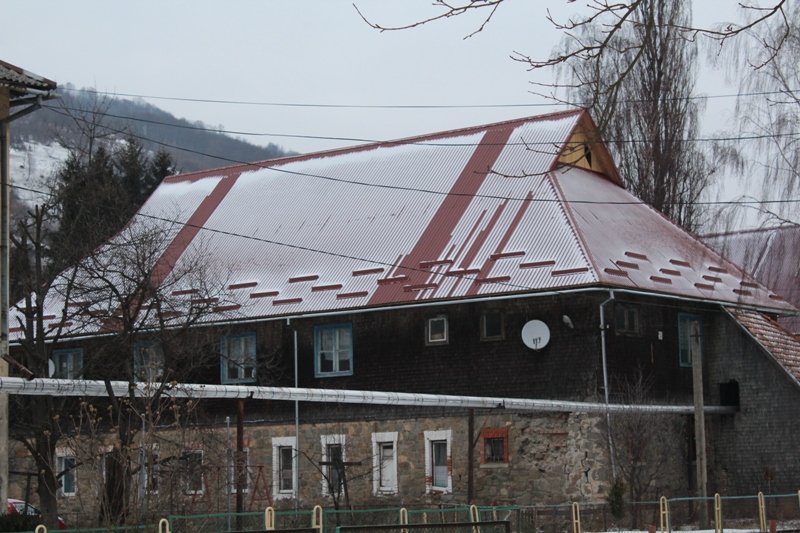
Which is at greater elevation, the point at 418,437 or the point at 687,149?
the point at 687,149

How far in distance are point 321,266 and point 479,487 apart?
8.54 meters

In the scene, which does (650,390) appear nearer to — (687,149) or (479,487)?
(479,487)

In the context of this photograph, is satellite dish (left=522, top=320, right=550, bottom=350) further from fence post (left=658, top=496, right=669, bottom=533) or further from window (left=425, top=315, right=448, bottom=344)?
fence post (left=658, top=496, right=669, bottom=533)

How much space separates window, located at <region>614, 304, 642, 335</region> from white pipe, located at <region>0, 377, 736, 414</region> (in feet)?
7.01

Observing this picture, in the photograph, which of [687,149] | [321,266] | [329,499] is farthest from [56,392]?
[687,149]

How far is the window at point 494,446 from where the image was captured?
33.0 meters

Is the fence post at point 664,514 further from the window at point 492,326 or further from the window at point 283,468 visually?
the window at point 283,468

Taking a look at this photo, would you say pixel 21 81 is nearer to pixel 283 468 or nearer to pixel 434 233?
pixel 434 233

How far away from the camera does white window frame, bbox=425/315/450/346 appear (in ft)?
113

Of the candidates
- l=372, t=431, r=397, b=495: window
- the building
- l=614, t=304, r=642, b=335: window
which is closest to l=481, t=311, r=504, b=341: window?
the building

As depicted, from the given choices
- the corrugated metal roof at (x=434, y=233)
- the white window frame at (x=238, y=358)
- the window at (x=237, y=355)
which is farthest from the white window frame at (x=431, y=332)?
the window at (x=237, y=355)

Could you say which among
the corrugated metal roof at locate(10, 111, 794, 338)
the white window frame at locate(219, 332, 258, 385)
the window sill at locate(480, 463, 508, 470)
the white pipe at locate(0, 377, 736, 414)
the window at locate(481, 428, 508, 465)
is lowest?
the window sill at locate(480, 463, 508, 470)

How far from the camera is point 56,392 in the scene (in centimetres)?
2255

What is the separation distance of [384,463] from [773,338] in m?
11.5
